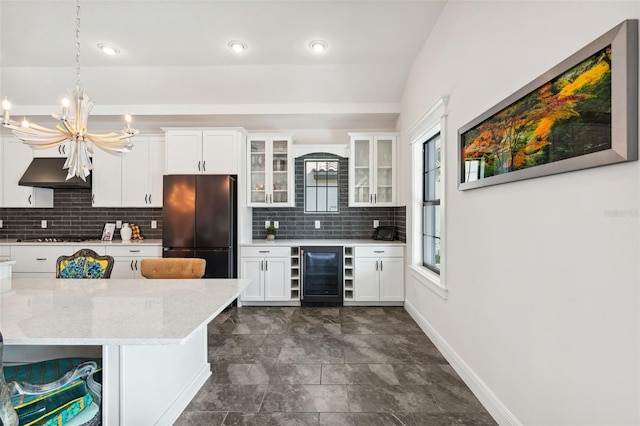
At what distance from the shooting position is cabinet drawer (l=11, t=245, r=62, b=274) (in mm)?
3785

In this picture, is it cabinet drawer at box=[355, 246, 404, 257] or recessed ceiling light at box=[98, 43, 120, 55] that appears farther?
cabinet drawer at box=[355, 246, 404, 257]

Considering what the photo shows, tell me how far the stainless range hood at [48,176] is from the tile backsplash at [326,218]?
252 centimetres

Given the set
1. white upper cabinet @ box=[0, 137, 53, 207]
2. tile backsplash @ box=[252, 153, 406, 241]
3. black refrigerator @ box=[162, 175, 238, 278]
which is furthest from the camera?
tile backsplash @ box=[252, 153, 406, 241]

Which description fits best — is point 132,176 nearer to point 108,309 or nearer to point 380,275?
point 108,309

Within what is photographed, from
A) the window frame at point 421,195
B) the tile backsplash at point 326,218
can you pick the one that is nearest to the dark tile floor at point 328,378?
the window frame at point 421,195

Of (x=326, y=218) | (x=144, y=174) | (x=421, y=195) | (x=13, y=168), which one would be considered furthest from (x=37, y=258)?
(x=421, y=195)

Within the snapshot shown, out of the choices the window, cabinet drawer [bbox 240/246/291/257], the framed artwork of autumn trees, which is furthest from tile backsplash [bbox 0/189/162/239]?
the framed artwork of autumn trees

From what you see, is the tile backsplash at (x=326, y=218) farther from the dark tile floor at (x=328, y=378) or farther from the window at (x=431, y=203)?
the dark tile floor at (x=328, y=378)

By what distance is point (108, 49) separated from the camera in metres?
3.19

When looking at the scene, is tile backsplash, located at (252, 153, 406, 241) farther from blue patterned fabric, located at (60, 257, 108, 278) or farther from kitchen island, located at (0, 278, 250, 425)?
kitchen island, located at (0, 278, 250, 425)

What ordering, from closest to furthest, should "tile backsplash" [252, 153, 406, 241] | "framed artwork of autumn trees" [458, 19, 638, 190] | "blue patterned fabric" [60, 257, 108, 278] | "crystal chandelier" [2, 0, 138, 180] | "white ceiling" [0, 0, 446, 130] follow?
1. "framed artwork of autumn trees" [458, 19, 638, 190]
2. "crystal chandelier" [2, 0, 138, 180]
3. "blue patterned fabric" [60, 257, 108, 278]
4. "white ceiling" [0, 0, 446, 130]
5. "tile backsplash" [252, 153, 406, 241]

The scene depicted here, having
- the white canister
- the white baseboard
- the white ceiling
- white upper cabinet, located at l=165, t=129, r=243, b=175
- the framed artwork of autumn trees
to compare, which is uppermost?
the white ceiling

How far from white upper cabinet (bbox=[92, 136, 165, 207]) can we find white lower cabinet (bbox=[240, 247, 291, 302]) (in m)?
1.58

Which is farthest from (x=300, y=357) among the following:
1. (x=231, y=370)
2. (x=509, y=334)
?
(x=509, y=334)
